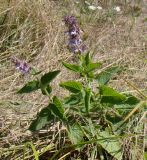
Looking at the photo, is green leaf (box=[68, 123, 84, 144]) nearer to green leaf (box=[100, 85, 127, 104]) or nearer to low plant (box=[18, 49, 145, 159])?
low plant (box=[18, 49, 145, 159])

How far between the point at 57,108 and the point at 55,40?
4.36ft

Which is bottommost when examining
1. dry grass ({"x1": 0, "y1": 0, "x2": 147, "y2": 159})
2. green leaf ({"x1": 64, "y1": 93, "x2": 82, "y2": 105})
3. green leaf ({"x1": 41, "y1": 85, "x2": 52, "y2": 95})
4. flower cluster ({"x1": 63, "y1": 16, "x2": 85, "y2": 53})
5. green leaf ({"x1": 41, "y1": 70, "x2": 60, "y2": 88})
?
green leaf ({"x1": 64, "y1": 93, "x2": 82, "y2": 105})

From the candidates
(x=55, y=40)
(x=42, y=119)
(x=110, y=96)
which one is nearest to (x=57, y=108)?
(x=42, y=119)

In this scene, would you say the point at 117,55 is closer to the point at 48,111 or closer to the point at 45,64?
the point at 45,64

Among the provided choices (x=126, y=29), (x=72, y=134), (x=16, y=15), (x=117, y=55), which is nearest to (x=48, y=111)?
(x=72, y=134)

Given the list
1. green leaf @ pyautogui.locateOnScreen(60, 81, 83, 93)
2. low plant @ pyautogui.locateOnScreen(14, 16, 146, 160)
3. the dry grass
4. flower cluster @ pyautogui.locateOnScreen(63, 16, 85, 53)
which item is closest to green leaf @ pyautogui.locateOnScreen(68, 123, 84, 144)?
low plant @ pyautogui.locateOnScreen(14, 16, 146, 160)

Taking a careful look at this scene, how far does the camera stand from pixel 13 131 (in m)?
2.02

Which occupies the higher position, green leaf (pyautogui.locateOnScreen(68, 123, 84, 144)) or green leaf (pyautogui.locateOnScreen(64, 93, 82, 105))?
green leaf (pyautogui.locateOnScreen(64, 93, 82, 105))

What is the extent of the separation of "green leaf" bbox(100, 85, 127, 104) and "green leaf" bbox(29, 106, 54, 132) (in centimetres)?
21

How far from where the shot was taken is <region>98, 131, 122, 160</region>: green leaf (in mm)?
1879

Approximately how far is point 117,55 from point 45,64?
0.45 m

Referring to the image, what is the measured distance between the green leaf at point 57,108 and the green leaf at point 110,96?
0.54 ft

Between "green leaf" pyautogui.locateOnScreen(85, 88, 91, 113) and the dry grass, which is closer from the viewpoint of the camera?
"green leaf" pyautogui.locateOnScreen(85, 88, 91, 113)

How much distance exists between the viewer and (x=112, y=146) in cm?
189
